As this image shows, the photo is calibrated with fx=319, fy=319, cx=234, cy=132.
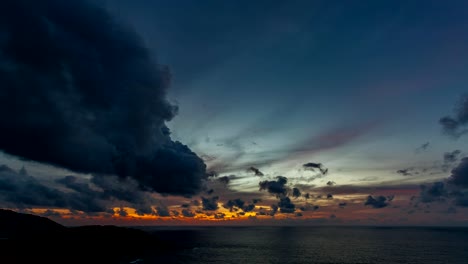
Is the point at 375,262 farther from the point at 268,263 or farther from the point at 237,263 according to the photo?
the point at 237,263

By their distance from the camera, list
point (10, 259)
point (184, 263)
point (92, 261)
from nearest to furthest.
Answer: point (10, 259) < point (92, 261) < point (184, 263)

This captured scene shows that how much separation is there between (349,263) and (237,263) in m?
67.9

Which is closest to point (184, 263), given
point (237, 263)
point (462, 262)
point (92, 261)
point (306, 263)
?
point (237, 263)

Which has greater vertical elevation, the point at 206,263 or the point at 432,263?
the point at 206,263

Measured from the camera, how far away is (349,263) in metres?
192

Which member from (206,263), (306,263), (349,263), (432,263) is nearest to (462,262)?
(432,263)

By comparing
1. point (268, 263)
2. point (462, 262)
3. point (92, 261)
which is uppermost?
point (92, 261)

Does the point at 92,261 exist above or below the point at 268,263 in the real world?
above

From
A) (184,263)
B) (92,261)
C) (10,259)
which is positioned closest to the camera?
(10,259)

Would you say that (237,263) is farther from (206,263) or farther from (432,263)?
(432,263)

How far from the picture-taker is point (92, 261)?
575 ft

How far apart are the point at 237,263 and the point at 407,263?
103364mm

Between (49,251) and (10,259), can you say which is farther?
(49,251)

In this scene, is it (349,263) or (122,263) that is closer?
(122,263)
